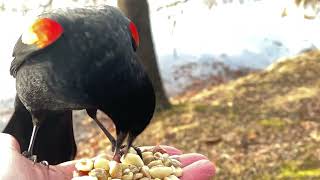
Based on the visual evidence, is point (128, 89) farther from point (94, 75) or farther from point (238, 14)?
point (238, 14)

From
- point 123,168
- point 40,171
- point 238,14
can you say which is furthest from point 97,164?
point 238,14

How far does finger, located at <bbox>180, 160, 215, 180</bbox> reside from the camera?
2.21 meters

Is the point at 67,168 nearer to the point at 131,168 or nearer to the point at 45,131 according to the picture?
the point at 45,131

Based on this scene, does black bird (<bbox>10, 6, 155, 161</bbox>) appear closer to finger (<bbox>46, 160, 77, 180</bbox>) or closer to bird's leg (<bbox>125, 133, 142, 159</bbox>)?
bird's leg (<bbox>125, 133, 142, 159</bbox>)

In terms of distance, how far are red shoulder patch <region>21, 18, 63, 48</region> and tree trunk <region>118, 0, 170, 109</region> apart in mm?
2970

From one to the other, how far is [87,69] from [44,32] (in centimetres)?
26

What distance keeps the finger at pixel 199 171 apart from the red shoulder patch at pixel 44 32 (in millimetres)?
703

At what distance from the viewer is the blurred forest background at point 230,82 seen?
466 centimetres

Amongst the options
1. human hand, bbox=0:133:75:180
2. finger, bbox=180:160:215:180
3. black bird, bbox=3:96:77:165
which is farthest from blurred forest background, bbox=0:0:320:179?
finger, bbox=180:160:215:180

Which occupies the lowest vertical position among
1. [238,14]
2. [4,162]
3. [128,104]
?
[238,14]

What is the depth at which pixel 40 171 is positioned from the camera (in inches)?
93.7

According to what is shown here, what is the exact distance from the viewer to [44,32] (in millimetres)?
2180

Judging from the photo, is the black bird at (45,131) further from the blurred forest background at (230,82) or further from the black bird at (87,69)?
the blurred forest background at (230,82)

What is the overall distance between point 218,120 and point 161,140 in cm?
56
